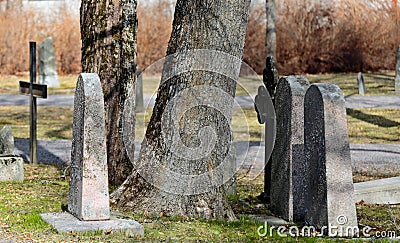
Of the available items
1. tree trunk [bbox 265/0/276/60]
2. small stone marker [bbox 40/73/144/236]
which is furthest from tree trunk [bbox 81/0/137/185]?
tree trunk [bbox 265/0/276/60]

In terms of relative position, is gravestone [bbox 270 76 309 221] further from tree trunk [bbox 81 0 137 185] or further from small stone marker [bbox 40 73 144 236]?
tree trunk [bbox 81 0 137 185]

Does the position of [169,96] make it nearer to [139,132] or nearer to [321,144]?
[321,144]

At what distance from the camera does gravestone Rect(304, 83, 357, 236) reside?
247 inches

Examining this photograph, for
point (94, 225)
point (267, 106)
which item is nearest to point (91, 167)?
point (94, 225)

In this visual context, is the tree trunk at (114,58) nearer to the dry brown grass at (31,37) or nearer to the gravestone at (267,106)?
the gravestone at (267,106)

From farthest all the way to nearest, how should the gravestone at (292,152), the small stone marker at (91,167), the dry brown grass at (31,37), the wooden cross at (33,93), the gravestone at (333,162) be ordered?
the dry brown grass at (31,37)
the wooden cross at (33,93)
the gravestone at (292,152)
the small stone marker at (91,167)
the gravestone at (333,162)

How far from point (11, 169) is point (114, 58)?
2.01m

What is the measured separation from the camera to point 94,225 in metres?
6.29

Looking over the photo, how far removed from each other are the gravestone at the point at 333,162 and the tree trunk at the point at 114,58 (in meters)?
3.52

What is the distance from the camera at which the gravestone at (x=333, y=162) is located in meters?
6.28

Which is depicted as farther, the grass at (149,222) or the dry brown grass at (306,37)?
the dry brown grass at (306,37)

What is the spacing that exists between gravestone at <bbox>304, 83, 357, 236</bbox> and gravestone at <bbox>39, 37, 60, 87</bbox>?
22.9 m

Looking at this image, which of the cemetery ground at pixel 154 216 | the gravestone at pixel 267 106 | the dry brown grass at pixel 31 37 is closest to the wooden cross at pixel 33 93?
the cemetery ground at pixel 154 216

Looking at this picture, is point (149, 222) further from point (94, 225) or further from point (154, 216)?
point (94, 225)
